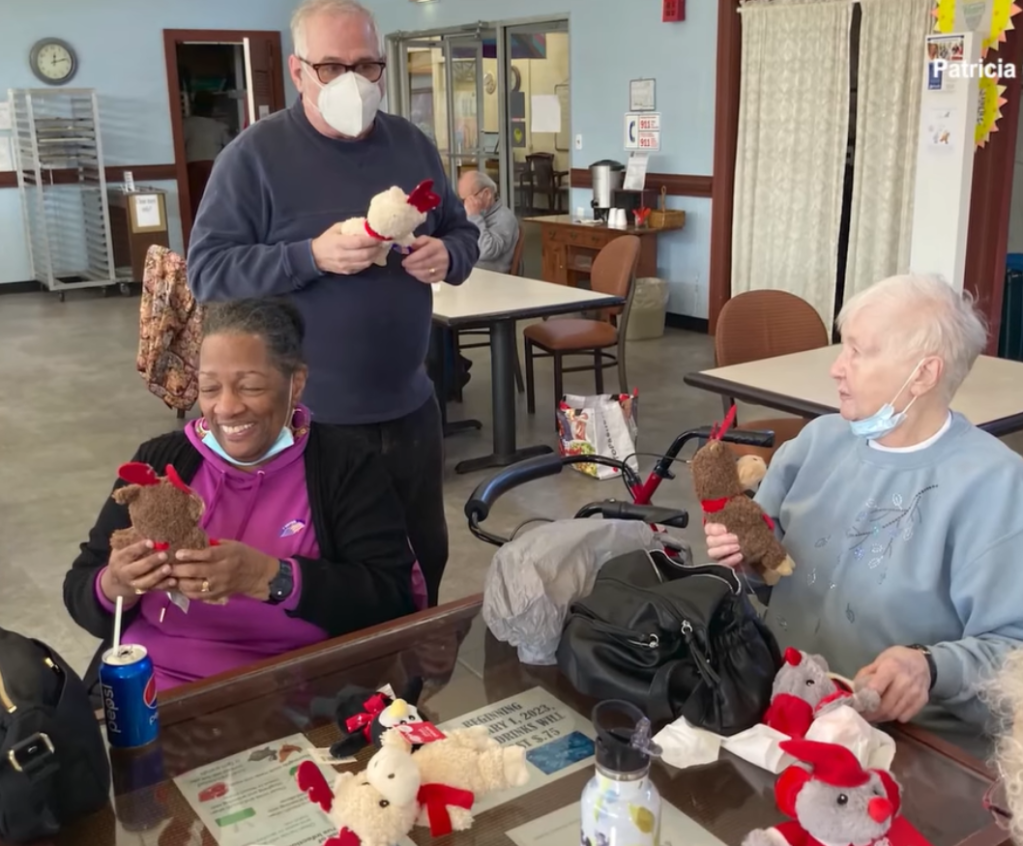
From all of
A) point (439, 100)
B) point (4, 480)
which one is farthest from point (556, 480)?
point (439, 100)

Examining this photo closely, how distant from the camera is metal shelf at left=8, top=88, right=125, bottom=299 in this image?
8797 millimetres

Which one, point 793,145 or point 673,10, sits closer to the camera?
point 793,145

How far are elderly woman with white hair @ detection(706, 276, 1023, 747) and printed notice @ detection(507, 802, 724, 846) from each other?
476mm

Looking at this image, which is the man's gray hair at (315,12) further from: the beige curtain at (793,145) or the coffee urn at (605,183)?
the coffee urn at (605,183)

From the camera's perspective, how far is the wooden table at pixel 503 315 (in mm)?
4316

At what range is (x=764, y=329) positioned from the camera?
342 cm

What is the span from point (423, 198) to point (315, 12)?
460mm

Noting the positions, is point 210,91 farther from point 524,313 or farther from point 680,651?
point 680,651

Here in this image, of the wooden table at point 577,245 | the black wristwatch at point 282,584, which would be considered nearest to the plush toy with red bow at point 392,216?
the black wristwatch at point 282,584

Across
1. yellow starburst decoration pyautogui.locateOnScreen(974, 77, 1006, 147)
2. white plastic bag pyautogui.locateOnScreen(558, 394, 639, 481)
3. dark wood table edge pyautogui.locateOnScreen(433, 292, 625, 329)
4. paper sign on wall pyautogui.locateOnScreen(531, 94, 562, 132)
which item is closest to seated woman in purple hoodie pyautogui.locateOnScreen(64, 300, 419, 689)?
dark wood table edge pyautogui.locateOnScreen(433, 292, 625, 329)

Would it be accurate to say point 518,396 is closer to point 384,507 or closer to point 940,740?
point 384,507

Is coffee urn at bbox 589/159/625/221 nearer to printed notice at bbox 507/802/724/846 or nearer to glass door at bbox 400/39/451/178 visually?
glass door at bbox 400/39/451/178

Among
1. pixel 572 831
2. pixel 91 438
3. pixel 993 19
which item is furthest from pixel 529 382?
pixel 572 831

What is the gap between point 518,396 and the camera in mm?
5785
